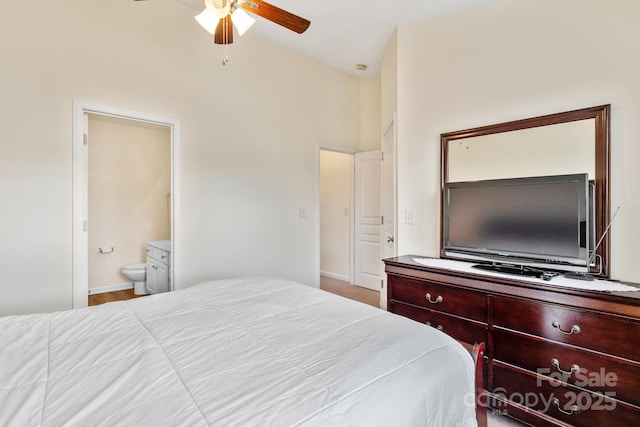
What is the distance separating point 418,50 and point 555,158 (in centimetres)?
146

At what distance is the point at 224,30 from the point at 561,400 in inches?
110

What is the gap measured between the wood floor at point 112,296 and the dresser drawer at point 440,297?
3540 millimetres

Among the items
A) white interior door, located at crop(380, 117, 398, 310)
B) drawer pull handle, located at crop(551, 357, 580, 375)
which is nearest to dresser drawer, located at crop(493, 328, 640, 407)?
drawer pull handle, located at crop(551, 357, 580, 375)

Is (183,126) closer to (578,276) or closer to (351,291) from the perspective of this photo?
(351,291)

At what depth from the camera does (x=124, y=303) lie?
160cm

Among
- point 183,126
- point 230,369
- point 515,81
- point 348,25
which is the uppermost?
point 348,25

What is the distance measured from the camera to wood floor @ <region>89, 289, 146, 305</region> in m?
4.04

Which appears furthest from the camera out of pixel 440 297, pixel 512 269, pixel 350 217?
pixel 350 217

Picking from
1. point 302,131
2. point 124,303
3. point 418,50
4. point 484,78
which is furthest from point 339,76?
point 124,303

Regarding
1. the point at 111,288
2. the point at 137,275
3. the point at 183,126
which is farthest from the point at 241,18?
the point at 111,288

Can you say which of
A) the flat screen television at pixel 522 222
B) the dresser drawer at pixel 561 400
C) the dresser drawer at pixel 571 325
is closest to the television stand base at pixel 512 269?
the flat screen television at pixel 522 222

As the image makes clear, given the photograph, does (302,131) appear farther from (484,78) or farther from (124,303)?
(124,303)

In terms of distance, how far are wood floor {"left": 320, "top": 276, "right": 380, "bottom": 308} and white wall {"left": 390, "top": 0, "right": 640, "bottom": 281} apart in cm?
142

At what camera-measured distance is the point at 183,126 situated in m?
2.90
